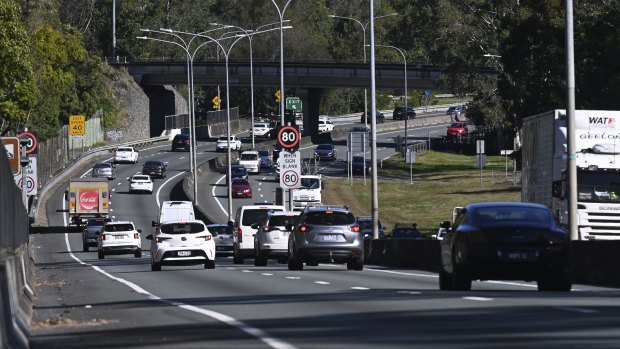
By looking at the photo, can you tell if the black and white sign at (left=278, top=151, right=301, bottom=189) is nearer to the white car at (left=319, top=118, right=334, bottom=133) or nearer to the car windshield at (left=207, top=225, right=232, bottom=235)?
the car windshield at (left=207, top=225, right=232, bottom=235)

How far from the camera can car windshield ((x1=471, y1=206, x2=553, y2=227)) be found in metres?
23.0

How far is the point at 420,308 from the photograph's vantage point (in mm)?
19078

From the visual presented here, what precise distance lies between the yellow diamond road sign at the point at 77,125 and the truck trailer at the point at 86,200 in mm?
37155

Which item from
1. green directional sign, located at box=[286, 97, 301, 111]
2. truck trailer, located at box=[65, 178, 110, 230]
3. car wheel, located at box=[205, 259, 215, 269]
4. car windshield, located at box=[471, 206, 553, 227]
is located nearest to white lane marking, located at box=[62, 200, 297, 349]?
car windshield, located at box=[471, 206, 553, 227]

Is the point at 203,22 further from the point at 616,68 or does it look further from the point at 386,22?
the point at 616,68

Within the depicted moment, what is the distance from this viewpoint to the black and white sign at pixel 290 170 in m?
53.2

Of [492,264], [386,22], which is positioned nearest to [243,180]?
[492,264]

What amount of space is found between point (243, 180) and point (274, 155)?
24562 mm

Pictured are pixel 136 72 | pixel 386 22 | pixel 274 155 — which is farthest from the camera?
pixel 386 22

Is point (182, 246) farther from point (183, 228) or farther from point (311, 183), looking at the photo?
point (311, 183)

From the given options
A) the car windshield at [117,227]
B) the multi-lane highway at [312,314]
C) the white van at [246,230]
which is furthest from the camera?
the car windshield at [117,227]

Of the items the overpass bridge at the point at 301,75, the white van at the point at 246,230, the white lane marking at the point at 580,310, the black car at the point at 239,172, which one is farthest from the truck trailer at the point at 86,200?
the white lane marking at the point at 580,310

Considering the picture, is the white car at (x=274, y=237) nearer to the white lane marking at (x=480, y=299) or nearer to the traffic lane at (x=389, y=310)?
the traffic lane at (x=389, y=310)

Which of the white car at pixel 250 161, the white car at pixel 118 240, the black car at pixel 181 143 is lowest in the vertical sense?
the white car at pixel 118 240
